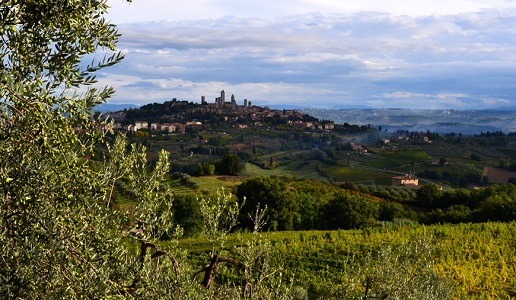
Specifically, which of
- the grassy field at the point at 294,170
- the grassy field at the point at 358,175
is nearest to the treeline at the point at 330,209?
the grassy field at the point at 358,175

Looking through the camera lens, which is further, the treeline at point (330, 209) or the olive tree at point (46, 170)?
the treeline at point (330, 209)

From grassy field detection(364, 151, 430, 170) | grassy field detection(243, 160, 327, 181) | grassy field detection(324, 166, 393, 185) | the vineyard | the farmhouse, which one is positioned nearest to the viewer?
the vineyard

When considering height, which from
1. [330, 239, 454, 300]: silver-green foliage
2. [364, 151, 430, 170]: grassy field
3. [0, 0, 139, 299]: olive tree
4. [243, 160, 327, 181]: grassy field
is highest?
[0, 0, 139, 299]: olive tree

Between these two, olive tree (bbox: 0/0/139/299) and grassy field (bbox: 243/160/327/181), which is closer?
olive tree (bbox: 0/0/139/299)

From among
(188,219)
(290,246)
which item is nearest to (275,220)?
(188,219)

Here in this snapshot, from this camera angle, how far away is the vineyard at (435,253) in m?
20.7

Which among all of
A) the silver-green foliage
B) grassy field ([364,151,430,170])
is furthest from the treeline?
grassy field ([364,151,430,170])

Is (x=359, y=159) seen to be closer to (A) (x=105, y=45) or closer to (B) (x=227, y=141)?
(B) (x=227, y=141)

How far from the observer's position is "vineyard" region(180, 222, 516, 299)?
20695 mm

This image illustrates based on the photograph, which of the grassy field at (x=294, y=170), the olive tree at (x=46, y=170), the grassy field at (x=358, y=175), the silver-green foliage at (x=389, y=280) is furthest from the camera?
the grassy field at (x=294, y=170)

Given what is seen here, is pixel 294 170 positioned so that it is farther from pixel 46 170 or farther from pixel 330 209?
pixel 46 170

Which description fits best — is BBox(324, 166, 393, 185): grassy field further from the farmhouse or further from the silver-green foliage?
the silver-green foliage

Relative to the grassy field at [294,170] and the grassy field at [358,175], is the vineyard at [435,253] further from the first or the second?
the grassy field at [294,170]

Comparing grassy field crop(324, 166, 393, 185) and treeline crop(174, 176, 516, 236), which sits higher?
treeline crop(174, 176, 516, 236)
